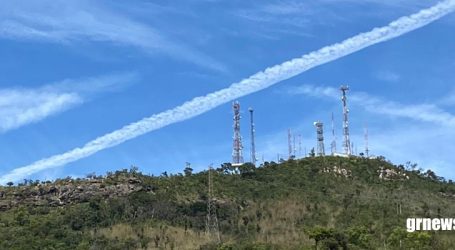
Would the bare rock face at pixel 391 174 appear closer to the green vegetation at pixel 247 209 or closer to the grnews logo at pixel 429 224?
the green vegetation at pixel 247 209

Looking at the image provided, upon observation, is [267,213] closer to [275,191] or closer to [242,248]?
[275,191]

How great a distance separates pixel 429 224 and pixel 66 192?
63101 mm

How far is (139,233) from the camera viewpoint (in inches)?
4407

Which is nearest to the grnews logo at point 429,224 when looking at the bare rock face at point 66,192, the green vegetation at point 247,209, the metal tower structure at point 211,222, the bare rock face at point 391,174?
the green vegetation at point 247,209

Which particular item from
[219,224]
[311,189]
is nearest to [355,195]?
[311,189]

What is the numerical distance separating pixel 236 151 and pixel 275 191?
10854 millimetres

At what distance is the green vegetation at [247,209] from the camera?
106 m

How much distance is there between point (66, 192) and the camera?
417 feet

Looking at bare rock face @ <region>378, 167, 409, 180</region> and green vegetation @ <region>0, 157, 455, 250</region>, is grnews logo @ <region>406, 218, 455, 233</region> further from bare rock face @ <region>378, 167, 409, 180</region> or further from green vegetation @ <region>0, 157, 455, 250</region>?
bare rock face @ <region>378, 167, 409, 180</region>

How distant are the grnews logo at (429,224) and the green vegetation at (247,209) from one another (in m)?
1.55

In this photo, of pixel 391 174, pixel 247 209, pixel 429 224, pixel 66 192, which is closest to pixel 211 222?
pixel 247 209

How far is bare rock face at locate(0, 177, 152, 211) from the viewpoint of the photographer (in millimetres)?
124875

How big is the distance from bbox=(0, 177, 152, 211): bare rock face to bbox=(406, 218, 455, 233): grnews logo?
5170 centimetres

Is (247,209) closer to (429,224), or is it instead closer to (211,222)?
(211,222)
